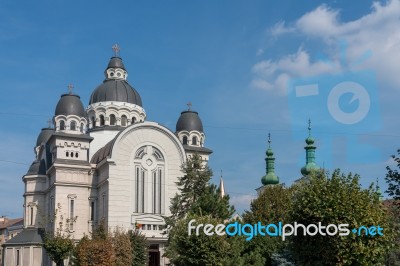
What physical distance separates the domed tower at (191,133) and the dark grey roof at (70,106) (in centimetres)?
1087

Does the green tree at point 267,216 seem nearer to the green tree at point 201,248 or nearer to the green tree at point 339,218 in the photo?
the green tree at point 201,248

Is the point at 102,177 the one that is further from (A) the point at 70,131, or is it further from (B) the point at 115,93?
(B) the point at 115,93

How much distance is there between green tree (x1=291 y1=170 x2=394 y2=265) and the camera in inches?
846

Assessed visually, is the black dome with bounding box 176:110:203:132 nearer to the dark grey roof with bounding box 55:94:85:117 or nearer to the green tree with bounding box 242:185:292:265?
the dark grey roof with bounding box 55:94:85:117

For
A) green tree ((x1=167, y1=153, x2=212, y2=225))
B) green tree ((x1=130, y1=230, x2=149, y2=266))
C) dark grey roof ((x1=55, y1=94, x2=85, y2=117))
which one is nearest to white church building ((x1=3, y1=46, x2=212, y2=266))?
dark grey roof ((x1=55, y1=94, x2=85, y2=117))

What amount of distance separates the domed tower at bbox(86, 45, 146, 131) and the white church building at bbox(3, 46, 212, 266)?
0.34 feet

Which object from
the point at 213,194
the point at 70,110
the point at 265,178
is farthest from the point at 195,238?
the point at 265,178

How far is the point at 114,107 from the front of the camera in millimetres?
59312

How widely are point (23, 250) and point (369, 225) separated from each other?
132ft

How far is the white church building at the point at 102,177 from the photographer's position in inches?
1984

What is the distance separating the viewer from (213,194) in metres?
34.3

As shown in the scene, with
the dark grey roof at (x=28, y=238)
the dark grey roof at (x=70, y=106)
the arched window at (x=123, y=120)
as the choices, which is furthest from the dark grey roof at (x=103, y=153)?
the dark grey roof at (x=28, y=238)

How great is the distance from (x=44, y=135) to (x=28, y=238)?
53.2 ft

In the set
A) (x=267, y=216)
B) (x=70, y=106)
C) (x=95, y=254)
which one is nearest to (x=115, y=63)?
(x=70, y=106)
